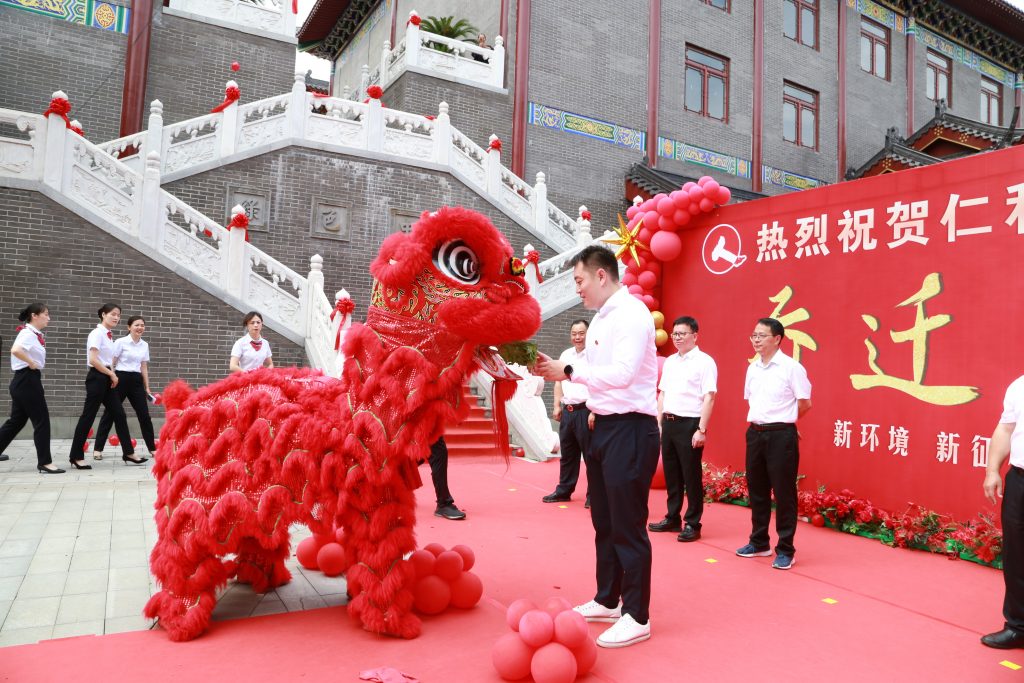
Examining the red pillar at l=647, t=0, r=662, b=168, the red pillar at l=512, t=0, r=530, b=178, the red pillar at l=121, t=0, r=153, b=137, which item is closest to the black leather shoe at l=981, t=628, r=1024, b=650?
the red pillar at l=512, t=0, r=530, b=178

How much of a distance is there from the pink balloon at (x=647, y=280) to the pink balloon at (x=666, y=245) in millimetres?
200

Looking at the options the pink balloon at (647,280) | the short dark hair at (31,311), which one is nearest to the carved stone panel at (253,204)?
the short dark hair at (31,311)

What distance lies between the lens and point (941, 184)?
4836 millimetres

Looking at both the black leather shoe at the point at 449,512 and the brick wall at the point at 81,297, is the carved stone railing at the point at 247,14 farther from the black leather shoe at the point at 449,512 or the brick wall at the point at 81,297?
the black leather shoe at the point at 449,512

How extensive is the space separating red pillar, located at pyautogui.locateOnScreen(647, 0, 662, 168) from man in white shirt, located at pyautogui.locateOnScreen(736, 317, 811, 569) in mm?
10887

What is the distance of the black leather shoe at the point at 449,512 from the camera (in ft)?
16.2

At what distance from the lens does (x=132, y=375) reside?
259 inches

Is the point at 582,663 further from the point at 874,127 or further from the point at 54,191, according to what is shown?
the point at 874,127

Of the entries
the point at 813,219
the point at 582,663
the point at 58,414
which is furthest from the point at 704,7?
the point at 582,663

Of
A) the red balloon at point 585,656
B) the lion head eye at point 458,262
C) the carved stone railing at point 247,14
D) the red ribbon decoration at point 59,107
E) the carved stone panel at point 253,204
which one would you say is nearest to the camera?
the red balloon at point 585,656

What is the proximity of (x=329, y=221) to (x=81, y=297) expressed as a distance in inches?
145

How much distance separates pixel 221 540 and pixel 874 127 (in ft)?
63.8

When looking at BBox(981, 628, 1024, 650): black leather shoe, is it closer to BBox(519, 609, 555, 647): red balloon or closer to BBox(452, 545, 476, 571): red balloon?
BBox(519, 609, 555, 647): red balloon

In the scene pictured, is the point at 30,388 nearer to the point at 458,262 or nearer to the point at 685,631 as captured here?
the point at 458,262
